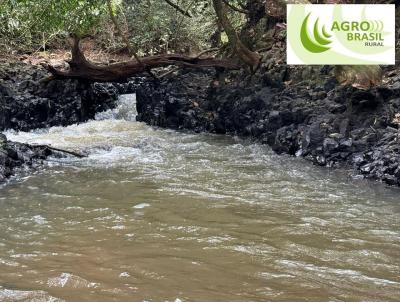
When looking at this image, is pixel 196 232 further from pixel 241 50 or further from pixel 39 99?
pixel 39 99

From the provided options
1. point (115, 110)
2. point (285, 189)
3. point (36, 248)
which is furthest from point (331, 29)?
point (115, 110)

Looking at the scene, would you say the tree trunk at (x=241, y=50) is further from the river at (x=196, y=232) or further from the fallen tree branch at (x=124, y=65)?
the river at (x=196, y=232)

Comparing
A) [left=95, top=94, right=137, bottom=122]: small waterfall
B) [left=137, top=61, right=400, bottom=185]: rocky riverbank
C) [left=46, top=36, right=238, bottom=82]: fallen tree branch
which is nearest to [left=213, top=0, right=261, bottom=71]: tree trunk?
[left=137, top=61, right=400, bottom=185]: rocky riverbank

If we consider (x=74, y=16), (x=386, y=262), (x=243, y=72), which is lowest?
(x=386, y=262)

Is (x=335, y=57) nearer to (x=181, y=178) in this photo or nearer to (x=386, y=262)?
(x=181, y=178)

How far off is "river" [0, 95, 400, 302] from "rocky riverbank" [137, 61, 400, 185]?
51 cm

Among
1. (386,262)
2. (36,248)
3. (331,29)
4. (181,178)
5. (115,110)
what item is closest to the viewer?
(386,262)

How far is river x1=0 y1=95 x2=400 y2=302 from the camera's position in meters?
3.42

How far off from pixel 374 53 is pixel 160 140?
4689 mm

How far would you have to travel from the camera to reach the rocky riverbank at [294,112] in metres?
7.47

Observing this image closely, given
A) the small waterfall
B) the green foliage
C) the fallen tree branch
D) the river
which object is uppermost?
the green foliage

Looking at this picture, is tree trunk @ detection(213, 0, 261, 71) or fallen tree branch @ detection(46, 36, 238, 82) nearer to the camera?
tree trunk @ detection(213, 0, 261, 71)

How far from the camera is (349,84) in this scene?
8320 mm

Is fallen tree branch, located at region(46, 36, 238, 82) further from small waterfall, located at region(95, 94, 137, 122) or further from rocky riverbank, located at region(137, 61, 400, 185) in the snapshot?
small waterfall, located at region(95, 94, 137, 122)
